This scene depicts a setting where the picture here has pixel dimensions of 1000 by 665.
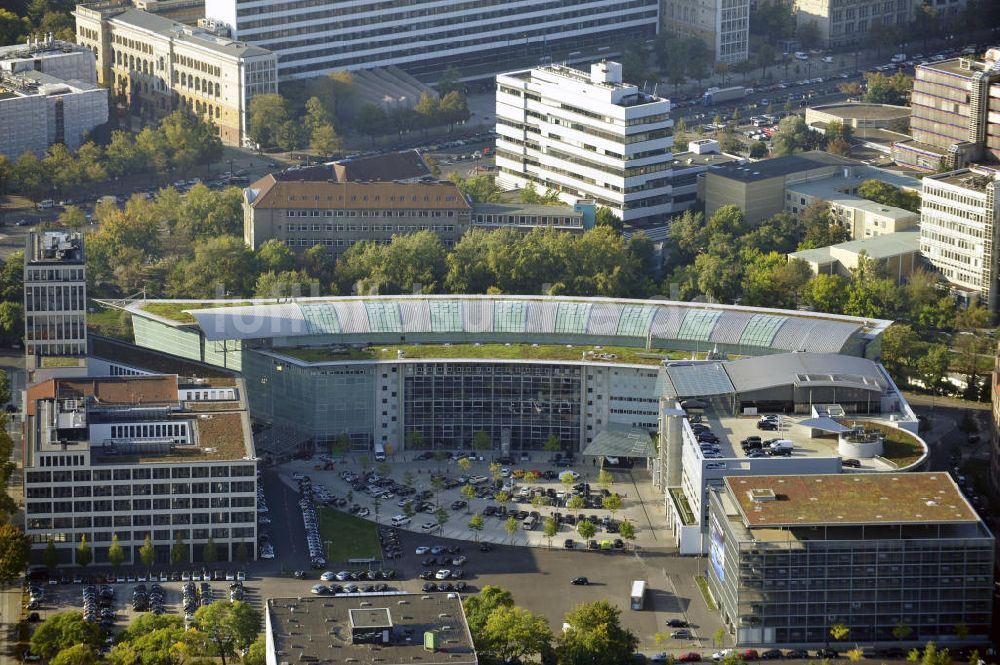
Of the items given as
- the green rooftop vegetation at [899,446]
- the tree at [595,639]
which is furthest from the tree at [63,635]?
the green rooftop vegetation at [899,446]

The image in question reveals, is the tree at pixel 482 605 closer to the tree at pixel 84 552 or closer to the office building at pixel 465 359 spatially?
the tree at pixel 84 552

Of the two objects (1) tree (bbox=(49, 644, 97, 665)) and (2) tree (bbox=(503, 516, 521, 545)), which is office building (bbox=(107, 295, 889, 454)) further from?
(1) tree (bbox=(49, 644, 97, 665))

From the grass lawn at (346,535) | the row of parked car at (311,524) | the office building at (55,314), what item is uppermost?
the office building at (55,314)

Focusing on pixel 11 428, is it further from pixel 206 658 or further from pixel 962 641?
pixel 962 641

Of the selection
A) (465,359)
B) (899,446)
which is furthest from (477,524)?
(899,446)

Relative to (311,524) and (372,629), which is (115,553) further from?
(372,629)

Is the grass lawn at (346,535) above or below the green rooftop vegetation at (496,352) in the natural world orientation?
below
